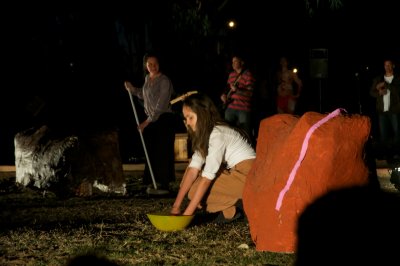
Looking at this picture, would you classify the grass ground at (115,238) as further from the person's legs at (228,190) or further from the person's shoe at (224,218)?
the person's legs at (228,190)

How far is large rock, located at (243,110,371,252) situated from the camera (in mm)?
4680

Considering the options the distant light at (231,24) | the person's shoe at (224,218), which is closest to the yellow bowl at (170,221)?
the person's shoe at (224,218)

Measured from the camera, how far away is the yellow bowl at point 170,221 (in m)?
5.64

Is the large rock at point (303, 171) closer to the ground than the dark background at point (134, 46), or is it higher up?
closer to the ground

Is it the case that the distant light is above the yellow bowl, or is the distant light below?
above

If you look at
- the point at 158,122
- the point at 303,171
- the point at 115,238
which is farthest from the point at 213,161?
the point at 158,122

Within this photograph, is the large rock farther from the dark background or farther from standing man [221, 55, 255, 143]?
the dark background

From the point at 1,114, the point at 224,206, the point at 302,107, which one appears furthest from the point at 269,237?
the point at 302,107

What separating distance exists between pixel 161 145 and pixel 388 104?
5214 mm

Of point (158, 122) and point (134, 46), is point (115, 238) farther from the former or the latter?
point (134, 46)

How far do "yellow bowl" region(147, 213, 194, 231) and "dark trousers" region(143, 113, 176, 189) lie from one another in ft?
10.1

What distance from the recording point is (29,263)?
15.4 feet

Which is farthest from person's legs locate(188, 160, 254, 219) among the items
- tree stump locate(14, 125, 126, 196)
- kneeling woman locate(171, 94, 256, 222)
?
tree stump locate(14, 125, 126, 196)

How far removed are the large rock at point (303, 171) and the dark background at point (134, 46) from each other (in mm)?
10155
